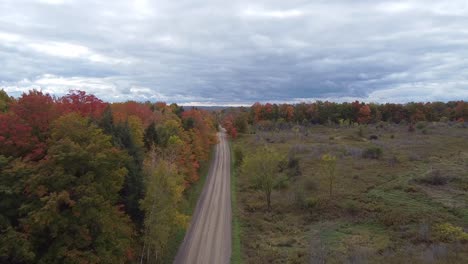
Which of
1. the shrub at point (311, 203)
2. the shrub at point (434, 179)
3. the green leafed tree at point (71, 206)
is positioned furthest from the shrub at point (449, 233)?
the green leafed tree at point (71, 206)

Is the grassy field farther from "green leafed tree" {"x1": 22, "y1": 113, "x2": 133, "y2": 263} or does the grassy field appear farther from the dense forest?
"green leafed tree" {"x1": 22, "y1": 113, "x2": 133, "y2": 263}

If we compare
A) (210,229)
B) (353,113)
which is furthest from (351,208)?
(353,113)

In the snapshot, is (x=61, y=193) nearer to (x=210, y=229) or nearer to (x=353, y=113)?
(x=210, y=229)

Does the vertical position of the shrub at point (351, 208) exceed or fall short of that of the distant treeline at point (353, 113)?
it falls short

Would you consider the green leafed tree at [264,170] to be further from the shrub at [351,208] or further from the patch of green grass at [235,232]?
the shrub at [351,208]

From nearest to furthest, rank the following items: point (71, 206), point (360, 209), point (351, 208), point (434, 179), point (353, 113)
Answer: point (71, 206) < point (360, 209) < point (351, 208) < point (434, 179) < point (353, 113)

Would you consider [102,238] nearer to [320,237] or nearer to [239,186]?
[320,237]

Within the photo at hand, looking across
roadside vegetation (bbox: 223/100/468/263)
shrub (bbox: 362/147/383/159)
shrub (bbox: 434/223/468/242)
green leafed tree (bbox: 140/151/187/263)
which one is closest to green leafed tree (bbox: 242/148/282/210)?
roadside vegetation (bbox: 223/100/468/263)
